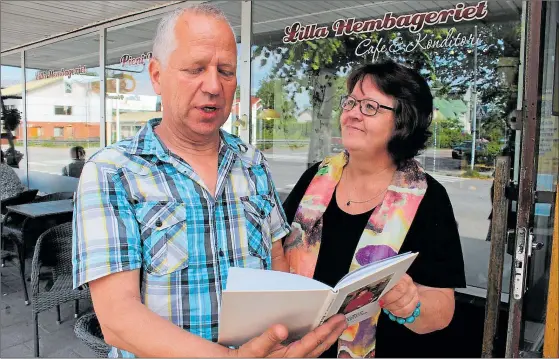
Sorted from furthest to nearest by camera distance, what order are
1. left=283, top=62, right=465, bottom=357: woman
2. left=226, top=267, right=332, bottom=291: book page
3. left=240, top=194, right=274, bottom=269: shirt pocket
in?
left=283, top=62, right=465, bottom=357: woman, left=240, top=194, right=274, bottom=269: shirt pocket, left=226, top=267, right=332, bottom=291: book page

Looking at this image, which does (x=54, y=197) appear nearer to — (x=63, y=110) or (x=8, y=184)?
(x=8, y=184)

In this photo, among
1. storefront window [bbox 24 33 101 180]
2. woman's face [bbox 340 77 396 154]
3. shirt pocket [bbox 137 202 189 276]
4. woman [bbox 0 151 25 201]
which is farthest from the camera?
storefront window [bbox 24 33 101 180]

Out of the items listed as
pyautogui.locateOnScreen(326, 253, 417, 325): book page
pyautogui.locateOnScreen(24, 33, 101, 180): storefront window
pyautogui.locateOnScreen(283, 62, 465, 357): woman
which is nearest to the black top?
pyautogui.locateOnScreen(283, 62, 465, 357): woman

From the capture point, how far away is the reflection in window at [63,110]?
26.7 feet

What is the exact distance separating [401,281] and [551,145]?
2.23 meters

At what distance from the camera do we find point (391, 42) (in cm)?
427

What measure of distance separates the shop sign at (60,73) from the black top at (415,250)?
6.93 m

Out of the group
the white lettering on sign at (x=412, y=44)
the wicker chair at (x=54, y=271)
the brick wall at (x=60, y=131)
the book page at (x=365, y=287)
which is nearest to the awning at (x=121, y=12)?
the white lettering on sign at (x=412, y=44)

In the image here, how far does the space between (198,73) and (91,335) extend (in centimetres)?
165

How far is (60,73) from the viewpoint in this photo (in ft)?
27.0

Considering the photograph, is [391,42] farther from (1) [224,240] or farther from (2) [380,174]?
(1) [224,240]

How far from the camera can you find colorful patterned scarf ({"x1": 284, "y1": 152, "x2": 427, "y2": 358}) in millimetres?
1707

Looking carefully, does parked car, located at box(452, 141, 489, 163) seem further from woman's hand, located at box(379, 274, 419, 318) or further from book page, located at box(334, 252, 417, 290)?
book page, located at box(334, 252, 417, 290)


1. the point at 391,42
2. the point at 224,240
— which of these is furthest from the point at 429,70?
the point at 224,240
